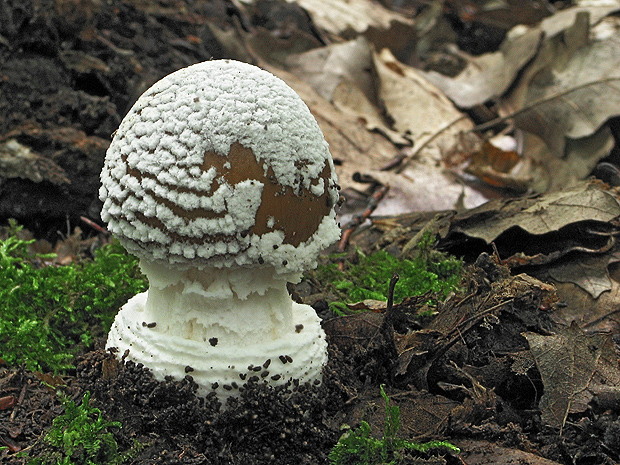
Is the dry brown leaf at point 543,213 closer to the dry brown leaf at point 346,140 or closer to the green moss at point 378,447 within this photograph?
the green moss at point 378,447

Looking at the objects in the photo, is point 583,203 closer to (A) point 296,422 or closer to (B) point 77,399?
(A) point 296,422

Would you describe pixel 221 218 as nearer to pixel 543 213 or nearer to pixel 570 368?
pixel 570 368

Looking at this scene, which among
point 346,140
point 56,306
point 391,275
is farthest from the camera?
point 346,140

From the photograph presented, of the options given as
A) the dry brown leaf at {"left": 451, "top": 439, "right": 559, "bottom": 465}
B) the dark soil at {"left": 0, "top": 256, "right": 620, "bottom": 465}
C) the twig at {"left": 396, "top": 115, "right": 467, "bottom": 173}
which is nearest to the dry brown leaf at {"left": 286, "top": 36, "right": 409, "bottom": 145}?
the twig at {"left": 396, "top": 115, "right": 467, "bottom": 173}

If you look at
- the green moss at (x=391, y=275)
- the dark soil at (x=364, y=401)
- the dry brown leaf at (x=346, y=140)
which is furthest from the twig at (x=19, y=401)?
the dry brown leaf at (x=346, y=140)

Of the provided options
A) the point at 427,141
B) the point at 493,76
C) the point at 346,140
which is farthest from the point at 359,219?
the point at 493,76

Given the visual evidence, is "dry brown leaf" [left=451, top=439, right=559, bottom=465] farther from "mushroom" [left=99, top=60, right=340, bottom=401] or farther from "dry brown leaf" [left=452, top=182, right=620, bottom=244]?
"dry brown leaf" [left=452, top=182, right=620, bottom=244]
